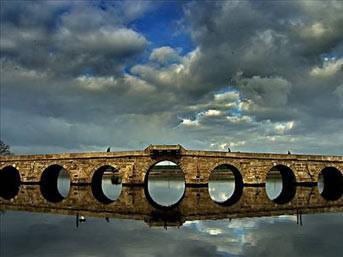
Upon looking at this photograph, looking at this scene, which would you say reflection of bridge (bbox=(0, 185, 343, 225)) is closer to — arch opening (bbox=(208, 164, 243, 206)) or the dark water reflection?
arch opening (bbox=(208, 164, 243, 206))

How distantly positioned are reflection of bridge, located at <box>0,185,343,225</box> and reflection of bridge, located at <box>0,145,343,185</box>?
4380 mm

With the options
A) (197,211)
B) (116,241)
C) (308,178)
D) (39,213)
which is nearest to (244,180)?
(308,178)

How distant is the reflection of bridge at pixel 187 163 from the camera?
121ft

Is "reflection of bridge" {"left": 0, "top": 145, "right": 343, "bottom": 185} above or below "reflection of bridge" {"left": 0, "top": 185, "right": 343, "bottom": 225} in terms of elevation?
above

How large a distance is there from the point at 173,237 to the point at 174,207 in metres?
10.8

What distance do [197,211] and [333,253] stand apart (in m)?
11.3

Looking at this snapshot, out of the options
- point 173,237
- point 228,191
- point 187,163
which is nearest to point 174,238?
point 173,237

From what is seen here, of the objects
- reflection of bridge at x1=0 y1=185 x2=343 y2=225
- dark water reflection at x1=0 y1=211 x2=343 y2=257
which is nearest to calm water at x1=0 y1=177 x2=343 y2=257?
dark water reflection at x1=0 y1=211 x2=343 y2=257

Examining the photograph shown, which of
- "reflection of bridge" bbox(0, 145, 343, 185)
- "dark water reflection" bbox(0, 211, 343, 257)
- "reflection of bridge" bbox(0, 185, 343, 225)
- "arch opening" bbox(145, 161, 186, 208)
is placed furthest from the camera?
"reflection of bridge" bbox(0, 145, 343, 185)

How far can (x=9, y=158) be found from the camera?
4281 centimetres

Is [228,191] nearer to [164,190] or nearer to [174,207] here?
[164,190]

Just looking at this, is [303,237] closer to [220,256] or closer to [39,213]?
[220,256]

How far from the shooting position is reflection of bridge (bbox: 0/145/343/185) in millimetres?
36969

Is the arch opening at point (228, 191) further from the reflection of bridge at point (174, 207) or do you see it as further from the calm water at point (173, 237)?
the calm water at point (173, 237)
